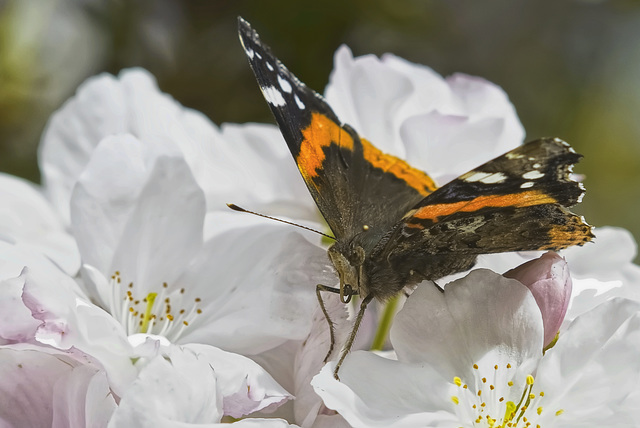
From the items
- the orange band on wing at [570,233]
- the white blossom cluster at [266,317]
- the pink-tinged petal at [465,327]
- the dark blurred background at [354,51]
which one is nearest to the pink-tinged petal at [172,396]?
the white blossom cluster at [266,317]

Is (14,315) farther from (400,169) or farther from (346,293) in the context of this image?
(400,169)

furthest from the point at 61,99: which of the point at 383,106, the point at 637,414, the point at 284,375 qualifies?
the point at 637,414

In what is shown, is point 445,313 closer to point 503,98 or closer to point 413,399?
point 413,399

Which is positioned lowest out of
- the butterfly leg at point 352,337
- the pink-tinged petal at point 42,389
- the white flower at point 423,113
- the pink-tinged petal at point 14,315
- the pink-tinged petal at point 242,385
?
the pink-tinged petal at point 42,389

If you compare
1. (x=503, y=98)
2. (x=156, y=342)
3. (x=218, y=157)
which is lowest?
(x=156, y=342)

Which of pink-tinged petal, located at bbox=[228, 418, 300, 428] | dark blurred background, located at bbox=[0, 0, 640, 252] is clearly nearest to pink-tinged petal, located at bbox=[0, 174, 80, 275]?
pink-tinged petal, located at bbox=[228, 418, 300, 428]

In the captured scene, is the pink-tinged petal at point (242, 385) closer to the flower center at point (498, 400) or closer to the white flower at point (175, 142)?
the flower center at point (498, 400)
